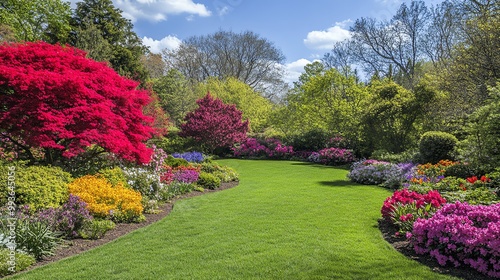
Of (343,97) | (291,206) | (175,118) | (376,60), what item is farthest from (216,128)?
(376,60)

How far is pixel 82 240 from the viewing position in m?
5.53

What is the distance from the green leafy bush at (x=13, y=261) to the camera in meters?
4.23

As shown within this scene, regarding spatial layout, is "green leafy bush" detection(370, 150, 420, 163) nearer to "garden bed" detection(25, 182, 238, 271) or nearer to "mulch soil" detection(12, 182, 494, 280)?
"mulch soil" detection(12, 182, 494, 280)

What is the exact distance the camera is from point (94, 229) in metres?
5.69

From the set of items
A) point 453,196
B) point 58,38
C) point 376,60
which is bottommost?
point 453,196

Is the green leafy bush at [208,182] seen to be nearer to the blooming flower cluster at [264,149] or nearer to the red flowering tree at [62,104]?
the red flowering tree at [62,104]

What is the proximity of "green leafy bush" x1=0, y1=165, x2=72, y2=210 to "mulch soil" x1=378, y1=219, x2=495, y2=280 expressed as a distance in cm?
559

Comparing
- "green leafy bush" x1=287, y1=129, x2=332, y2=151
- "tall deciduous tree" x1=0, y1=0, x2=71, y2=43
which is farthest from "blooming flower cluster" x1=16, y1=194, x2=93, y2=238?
"tall deciduous tree" x1=0, y1=0, x2=71, y2=43

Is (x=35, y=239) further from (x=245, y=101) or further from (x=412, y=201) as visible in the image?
(x=245, y=101)

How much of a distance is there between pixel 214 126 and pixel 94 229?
14200mm

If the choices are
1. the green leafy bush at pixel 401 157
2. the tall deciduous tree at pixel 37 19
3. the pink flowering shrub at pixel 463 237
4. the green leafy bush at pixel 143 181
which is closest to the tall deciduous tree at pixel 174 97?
the tall deciduous tree at pixel 37 19

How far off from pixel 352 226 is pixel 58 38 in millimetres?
24146

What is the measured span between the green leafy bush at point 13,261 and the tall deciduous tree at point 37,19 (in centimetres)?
2242

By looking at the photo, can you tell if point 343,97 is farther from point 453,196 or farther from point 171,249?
point 171,249
